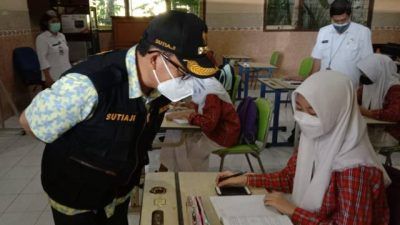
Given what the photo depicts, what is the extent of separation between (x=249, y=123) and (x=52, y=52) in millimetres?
3400

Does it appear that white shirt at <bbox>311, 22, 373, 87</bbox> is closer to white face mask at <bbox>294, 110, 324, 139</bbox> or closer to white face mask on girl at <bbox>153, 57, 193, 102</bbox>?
white face mask at <bbox>294, 110, 324, 139</bbox>

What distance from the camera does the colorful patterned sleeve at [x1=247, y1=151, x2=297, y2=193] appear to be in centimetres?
148

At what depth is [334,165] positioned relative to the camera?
1.23 metres

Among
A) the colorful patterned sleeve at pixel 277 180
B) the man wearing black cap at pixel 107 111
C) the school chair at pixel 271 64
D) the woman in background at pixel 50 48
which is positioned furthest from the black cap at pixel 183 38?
the school chair at pixel 271 64

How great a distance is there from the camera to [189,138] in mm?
2809

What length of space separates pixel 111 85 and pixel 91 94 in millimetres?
77

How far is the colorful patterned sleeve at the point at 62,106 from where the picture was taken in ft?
3.25

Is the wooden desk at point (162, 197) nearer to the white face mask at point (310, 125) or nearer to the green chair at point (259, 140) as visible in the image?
the white face mask at point (310, 125)

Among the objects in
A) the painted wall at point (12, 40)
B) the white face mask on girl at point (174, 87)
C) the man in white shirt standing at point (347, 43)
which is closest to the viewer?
the white face mask on girl at point (174, 87)

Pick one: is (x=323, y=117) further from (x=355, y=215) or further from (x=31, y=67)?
(x=31, y=67)

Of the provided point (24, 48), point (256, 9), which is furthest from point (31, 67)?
point (256, 9)

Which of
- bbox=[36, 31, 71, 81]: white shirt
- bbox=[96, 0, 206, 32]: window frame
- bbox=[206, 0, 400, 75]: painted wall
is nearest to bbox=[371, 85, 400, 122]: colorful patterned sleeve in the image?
bbox=[36, 31, 71, 81]: white shirt

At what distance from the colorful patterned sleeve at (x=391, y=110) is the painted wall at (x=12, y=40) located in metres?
4.38

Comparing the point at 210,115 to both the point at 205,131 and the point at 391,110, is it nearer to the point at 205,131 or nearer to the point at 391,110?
the point at 205,131
